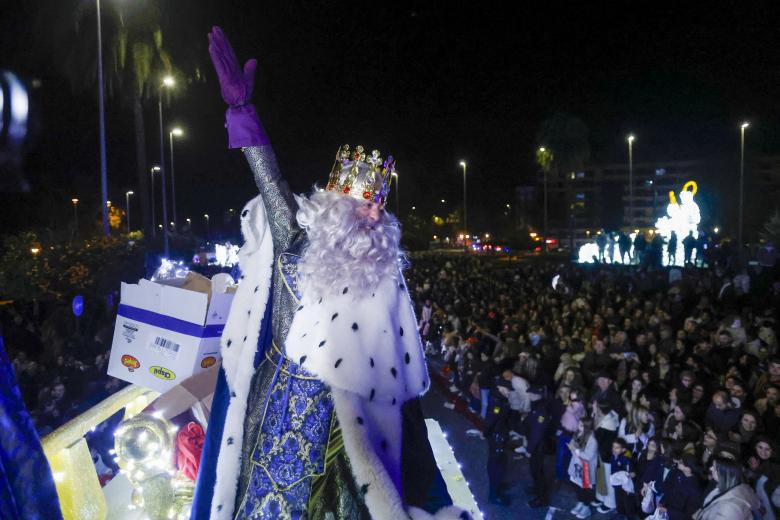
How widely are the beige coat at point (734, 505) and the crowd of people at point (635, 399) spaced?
0.01m

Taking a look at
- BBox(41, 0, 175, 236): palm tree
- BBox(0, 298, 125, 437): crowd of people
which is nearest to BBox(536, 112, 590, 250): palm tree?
BBox(41, 0, 175, 236): palm tree

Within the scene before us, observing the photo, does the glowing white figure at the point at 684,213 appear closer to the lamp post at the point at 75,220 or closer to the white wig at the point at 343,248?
the lamp post at the point at 75,220

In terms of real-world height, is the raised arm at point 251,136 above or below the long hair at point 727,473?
above

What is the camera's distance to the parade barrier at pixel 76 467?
245 cm

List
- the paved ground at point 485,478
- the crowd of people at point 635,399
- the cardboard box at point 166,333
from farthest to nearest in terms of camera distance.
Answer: the paved ground at point 485,478 → the crowd of people at point 635,399 → the cardboard box at point 166,333

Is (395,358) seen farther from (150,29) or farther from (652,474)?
(150,29)

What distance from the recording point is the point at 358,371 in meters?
2.56

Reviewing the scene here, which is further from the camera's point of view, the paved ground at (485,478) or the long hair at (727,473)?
the paved ground at (485,478)

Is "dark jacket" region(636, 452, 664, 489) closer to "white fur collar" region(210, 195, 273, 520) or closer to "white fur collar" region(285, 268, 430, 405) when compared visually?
"white fur collar" region(285, 268, 430, 405)

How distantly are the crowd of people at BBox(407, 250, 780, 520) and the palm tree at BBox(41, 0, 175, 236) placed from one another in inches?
572

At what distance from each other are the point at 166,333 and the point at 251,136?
106cm

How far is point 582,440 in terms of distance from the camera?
26.2 ft

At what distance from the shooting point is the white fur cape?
8.32ft

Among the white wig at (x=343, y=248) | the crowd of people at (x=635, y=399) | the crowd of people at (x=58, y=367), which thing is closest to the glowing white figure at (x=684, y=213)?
the crowd of people at (x=635, y=399)
